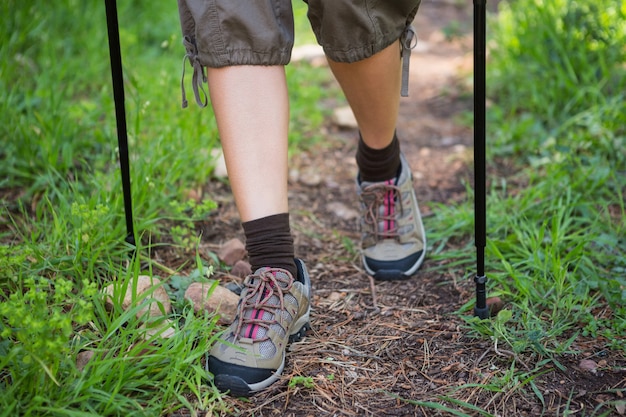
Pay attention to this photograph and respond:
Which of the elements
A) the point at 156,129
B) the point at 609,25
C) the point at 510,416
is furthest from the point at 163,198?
the point at 609,25

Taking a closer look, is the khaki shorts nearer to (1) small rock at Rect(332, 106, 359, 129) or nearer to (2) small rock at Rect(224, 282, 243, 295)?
(2) small rock at Rect(224, 282, 243, 295)

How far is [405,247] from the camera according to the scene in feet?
6.30

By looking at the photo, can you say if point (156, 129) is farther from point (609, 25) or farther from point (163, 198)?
point (609, 25)

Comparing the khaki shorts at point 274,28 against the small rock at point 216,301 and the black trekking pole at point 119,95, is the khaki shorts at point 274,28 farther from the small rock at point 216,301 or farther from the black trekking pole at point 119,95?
the small rock at point 216,301

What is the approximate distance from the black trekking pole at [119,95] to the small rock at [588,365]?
1.13 metres

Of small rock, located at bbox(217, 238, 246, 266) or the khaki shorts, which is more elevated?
the khaki shorts

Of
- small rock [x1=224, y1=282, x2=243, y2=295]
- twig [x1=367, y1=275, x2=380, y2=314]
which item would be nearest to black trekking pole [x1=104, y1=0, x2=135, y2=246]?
small rock [x1=224, y1=282, x2=243, y2=295]

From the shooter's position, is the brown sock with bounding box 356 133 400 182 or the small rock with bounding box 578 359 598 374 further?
the brown sock with bounding box 356 133 400 182

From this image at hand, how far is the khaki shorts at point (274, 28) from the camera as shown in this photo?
4.62 ft

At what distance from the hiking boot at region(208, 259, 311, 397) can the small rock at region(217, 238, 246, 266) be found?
0.40 m

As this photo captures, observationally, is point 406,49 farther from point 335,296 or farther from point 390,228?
point 335,296

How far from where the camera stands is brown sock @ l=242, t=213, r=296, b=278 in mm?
1478

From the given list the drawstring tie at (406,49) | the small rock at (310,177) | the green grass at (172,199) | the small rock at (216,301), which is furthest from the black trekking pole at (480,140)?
the small rock at (310,177)

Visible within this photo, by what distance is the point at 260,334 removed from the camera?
1416 millimetres
